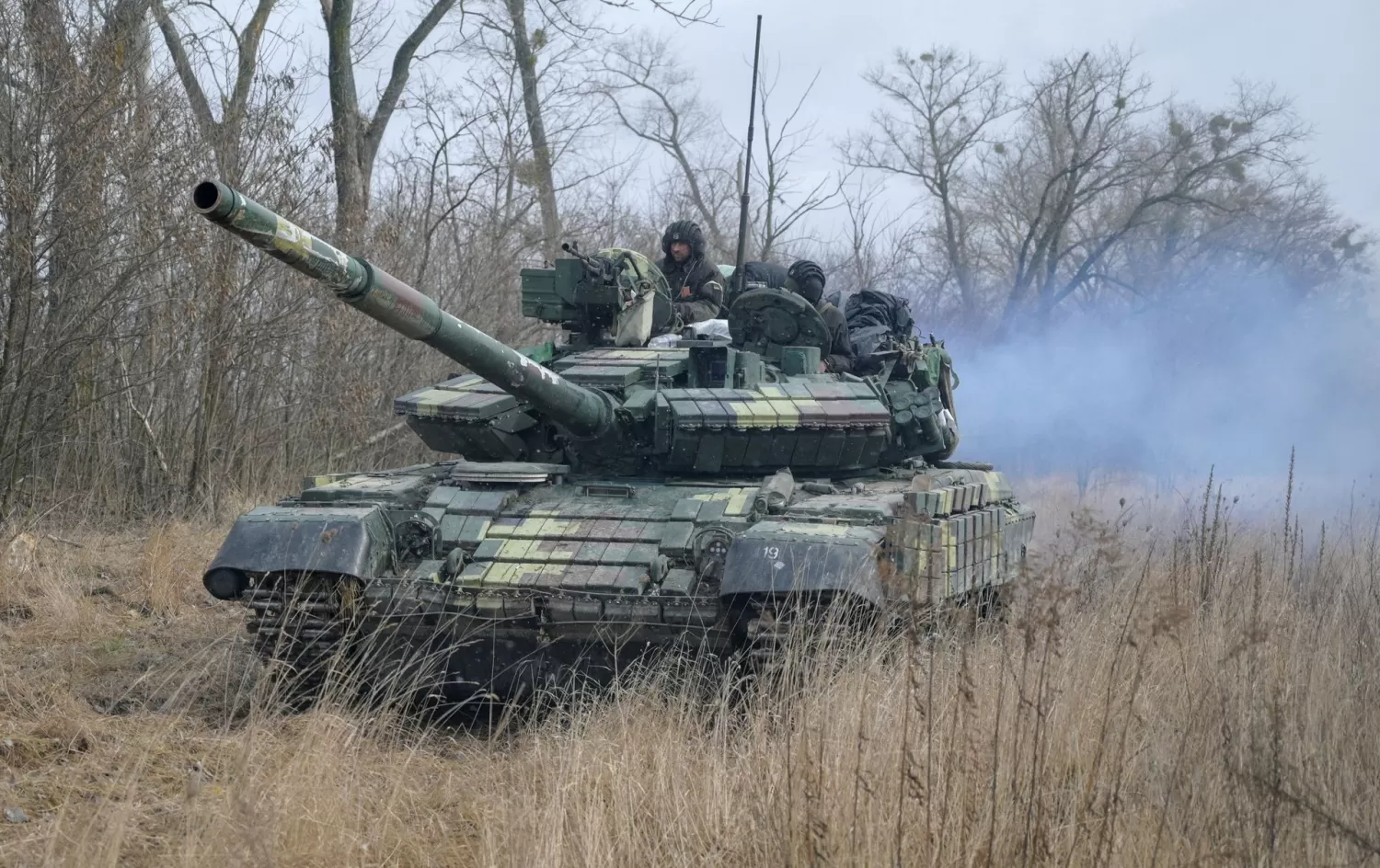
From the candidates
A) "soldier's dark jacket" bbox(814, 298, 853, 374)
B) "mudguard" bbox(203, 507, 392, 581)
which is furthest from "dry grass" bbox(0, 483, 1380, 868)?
"soldier's dark jacket" bbox(814, 298, 853, 374)

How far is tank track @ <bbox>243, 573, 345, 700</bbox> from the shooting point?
25.3ft

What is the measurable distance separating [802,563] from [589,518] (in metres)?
1.54

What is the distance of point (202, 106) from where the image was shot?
47.2ft

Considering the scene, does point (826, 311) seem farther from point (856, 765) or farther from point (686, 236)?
point (856, 765)

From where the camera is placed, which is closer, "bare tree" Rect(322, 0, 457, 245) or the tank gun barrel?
the tank gun barrel

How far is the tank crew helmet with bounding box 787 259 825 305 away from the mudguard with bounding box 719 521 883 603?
332cm

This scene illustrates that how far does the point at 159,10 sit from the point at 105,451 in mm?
4222

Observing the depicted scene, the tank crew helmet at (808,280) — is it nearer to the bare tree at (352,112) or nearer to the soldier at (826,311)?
the soldier at (826,311)

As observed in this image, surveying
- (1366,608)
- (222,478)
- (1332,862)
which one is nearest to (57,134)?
(222,478)

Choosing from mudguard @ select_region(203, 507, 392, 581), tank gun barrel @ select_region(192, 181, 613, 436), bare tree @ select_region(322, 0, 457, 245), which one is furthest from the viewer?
bare tree @ select_region(322, 0, 457, 245)

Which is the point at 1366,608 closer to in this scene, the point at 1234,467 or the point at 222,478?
the point at 222,478

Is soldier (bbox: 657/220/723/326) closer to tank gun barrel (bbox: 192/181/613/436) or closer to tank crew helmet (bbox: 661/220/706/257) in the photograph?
tank crew helmet (bbox: 661/220/706/257)

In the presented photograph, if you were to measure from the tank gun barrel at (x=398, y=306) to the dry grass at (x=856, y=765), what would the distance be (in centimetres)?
169

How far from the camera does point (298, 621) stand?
308 inches
